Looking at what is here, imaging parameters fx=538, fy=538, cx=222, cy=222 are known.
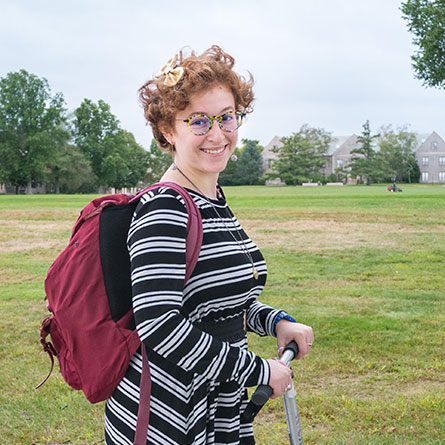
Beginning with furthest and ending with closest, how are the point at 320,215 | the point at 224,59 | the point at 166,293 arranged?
the point at 320,215, the point at 224,59, the point at 166,293

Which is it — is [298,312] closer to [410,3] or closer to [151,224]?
[151,224]

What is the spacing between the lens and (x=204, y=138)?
175 centimetres

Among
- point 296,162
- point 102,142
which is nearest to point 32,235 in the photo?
point 102,142

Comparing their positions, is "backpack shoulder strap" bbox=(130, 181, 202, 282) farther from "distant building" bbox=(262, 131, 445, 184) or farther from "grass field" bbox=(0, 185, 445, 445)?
"distant building" bbox=(262, 131, 445, 184)

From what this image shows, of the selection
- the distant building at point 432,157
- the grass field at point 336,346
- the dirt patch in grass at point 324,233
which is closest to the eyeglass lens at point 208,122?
the grass field at point 336,346

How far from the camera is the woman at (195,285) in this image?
4.87 ft

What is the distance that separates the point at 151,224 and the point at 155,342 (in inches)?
12.9

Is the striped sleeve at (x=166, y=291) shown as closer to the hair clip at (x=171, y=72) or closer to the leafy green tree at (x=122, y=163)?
the hair clip at (x=171, y=72)

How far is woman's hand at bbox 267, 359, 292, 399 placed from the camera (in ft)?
5.22

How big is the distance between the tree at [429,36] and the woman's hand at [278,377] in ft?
88.9

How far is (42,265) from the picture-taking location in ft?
36.9

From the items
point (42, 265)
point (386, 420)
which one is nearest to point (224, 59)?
point (386, 420)

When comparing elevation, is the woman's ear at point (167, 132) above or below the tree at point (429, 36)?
below

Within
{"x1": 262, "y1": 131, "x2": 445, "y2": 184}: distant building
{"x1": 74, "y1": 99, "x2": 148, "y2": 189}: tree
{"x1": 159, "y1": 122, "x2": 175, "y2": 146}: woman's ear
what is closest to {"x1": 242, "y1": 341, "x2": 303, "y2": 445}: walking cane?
{"x1": 159, "y1": 122, "x2": 175, "y2": 146}: woman's ear
